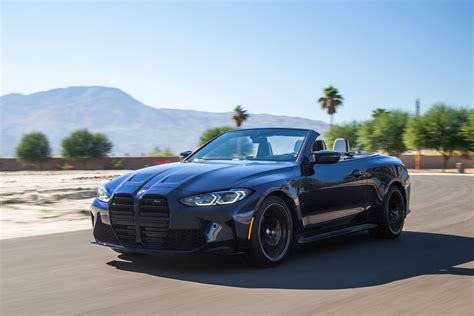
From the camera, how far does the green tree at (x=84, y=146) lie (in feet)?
234

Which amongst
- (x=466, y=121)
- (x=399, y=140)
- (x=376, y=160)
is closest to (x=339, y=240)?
(x=376, y=160)

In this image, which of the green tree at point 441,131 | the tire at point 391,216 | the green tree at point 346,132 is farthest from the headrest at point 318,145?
the green tree at point 346,132

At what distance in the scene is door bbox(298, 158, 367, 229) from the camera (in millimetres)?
7352

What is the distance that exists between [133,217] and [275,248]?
59.3 inches

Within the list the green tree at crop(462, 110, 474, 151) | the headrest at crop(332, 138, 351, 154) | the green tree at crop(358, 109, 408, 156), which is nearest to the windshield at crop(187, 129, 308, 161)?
the headrest at crop(332, 138, 351, 154)

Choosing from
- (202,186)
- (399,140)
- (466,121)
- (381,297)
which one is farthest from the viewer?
(399,140)

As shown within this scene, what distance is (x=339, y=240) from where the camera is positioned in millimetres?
8938

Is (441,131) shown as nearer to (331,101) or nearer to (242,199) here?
(331,101)

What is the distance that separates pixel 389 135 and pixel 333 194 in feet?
190

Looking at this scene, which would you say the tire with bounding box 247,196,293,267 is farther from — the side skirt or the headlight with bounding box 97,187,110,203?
the headlight with bounding box 97,187,110,203

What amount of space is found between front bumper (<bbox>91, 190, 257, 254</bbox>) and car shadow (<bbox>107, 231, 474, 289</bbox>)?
28 centimetres

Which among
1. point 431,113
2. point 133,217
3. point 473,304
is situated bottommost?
point 473,304

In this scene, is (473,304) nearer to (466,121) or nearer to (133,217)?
(133,217)

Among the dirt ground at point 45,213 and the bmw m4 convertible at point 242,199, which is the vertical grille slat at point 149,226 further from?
the dirt ground at point 45,213
